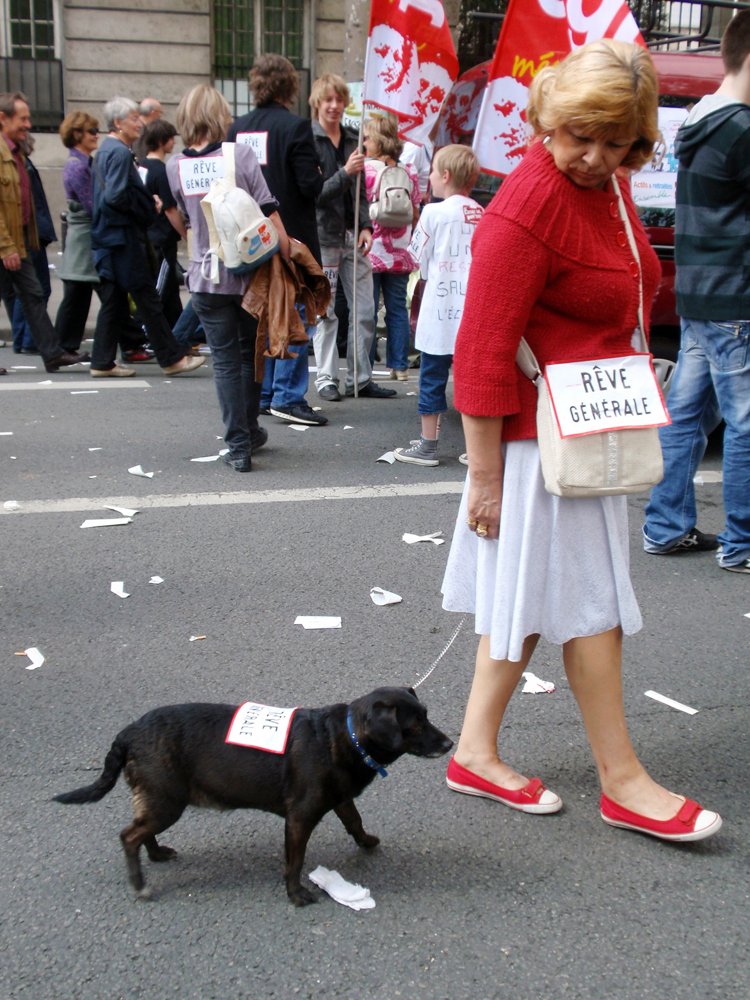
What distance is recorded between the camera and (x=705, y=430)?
4.48 meters

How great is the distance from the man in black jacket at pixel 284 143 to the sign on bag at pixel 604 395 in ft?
12.4

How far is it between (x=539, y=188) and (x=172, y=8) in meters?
17.8

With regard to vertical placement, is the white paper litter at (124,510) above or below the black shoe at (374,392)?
below

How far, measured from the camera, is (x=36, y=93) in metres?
17.6

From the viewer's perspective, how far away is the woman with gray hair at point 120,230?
784cm

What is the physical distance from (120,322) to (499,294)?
6695 millimetres

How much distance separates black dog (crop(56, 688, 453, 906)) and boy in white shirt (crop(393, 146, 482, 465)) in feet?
12.1

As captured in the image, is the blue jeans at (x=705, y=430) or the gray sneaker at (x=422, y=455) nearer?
the blue jeans at (x=705, y=430)

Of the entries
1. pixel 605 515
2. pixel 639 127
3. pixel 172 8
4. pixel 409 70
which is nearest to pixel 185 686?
pixel 605 515

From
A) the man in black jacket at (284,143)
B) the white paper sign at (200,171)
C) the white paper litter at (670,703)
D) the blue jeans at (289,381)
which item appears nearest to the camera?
the white paper litter at (670,703)

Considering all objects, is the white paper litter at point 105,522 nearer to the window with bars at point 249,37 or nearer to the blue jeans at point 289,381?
the blue jeans at point 289,381

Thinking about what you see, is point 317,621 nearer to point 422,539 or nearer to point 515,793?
point 422,539

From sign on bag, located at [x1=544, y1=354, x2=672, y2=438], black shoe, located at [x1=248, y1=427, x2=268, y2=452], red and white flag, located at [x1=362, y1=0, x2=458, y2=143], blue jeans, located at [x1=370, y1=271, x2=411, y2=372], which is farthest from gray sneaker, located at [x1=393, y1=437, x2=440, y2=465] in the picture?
sign on bag, located at [x1=544, y1=354, x2=672, y2=438]

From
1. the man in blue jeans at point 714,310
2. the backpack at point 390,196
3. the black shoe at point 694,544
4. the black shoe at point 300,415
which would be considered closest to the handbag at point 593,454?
the man in blue jeans at point 714,310
